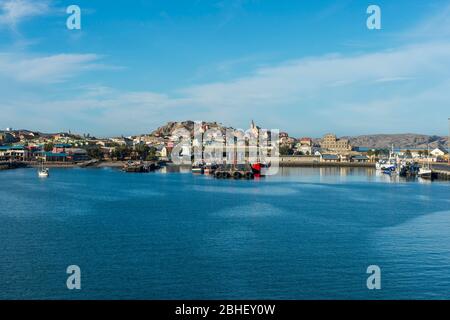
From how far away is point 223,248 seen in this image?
733 centimetres

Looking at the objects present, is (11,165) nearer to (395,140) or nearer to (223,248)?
(223,248)

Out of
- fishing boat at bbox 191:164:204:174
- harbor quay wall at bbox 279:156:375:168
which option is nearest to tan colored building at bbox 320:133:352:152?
harbor quay wall at bbox 279:156:375:168

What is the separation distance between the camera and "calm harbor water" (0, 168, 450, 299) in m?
5.57

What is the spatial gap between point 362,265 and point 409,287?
0.91 metres

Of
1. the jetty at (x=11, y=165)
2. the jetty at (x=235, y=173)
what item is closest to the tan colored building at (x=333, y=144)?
the jetty at (x=235, y=173)

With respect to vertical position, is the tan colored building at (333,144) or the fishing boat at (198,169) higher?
the tan colored building at (333,144)

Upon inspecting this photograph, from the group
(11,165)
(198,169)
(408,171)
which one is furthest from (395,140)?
(11,165)

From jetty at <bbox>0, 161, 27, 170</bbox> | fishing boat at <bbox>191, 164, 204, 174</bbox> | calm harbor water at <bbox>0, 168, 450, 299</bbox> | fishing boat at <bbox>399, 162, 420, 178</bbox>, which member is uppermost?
jetty at <bbox>0, 161, 27, 170</bbox>

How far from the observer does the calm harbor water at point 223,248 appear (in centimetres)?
557

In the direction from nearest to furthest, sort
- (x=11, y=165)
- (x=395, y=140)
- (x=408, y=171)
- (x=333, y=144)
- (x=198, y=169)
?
(x=408, y=171), (x=198, y=169), (x=11, y=165), (x=333, y=144), (x=395, y=140)

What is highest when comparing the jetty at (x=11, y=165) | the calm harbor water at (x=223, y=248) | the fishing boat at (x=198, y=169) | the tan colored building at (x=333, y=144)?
the tan colored building at (x=333, y=144)

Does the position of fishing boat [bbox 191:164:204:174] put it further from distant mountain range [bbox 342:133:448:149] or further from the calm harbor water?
distant mountain range [bbox 342:133:448:149]

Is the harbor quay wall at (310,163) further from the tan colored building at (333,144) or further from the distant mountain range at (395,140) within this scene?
the distant mountain range at (395,140)
